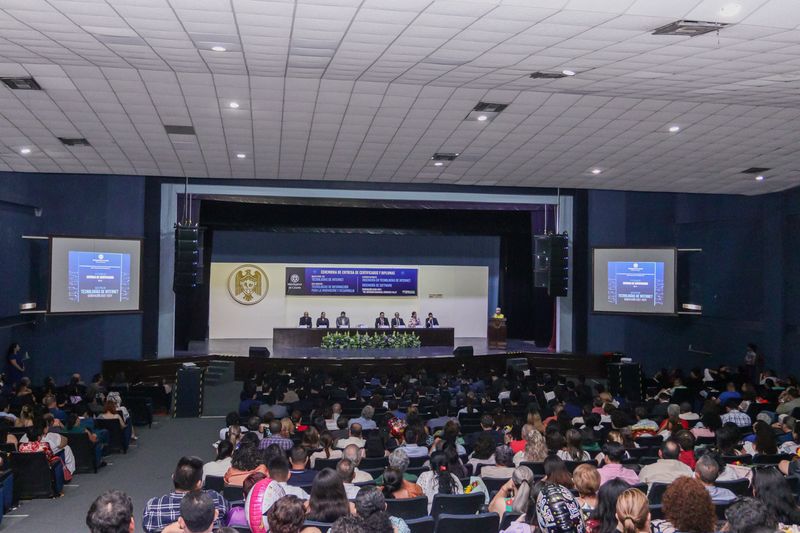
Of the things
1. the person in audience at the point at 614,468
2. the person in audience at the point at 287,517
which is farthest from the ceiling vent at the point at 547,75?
the person in audience at the point at 287,517

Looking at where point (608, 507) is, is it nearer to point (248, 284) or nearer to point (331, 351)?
point (331, 351)

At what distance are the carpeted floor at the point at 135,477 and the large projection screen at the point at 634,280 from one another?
8.82m

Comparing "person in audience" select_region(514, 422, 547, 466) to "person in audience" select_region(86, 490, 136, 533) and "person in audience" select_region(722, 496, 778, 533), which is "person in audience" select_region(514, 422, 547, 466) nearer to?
"person in audience" select_region(722, 496, 778, 533)

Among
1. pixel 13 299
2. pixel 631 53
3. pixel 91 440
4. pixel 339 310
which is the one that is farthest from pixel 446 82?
pixel 339 310

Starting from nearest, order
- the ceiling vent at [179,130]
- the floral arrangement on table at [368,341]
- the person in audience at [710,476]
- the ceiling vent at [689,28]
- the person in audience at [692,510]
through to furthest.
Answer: the person in audience at [692,510]
the person in audience at [710,476]
the ceiling vent at [689,28]
the ceiling vent at [179,130]
the floral arrangement on table at [368,341]

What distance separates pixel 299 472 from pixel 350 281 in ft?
53.5

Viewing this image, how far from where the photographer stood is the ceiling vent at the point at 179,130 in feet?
38.1

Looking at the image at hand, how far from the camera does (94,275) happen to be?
49.6 ft

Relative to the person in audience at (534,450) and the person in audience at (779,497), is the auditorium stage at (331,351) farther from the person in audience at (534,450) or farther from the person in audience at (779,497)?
the person in audience at (779,497)

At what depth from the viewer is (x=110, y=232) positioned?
55.3 ft

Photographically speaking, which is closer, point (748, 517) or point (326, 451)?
point (748, 517)

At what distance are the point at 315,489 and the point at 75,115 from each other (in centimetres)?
805

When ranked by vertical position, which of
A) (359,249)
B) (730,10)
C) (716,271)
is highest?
(730,10)

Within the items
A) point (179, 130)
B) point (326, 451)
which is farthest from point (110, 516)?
point (179, 130)
